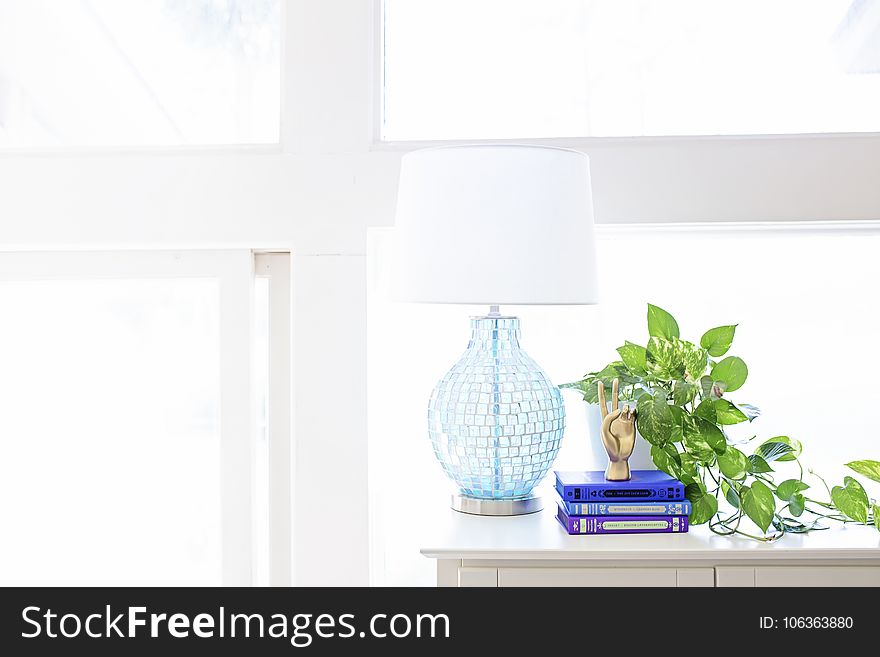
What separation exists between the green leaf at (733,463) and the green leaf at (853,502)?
15 centimetres

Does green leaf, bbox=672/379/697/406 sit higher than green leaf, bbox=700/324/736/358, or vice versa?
green leaf, bbox=700/324/736/358

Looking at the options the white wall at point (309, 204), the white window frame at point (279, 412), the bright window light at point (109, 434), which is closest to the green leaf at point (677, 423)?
the white wall at point (309, 204)

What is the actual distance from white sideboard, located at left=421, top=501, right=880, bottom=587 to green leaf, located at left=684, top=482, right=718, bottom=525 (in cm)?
4

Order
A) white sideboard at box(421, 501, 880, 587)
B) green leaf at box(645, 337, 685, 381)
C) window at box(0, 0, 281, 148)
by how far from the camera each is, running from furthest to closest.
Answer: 1. window at box(0, 0, 281, 148)
2. green leaf at box(645, 337, 685, 381)
3. white sideboard at box(421, 501, 880, 587)

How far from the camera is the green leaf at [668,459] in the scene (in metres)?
1.24

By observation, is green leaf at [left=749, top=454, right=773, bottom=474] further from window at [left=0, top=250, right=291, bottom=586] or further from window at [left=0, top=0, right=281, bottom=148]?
window at [left=0, top=0, right=281, bottom=148]

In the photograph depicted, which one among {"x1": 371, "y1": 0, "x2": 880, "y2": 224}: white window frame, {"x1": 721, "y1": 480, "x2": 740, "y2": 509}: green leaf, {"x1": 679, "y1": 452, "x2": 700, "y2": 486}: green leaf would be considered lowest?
{"x1": 721, "y1": 480, "x2": 740, "y2": 509}: green leaf

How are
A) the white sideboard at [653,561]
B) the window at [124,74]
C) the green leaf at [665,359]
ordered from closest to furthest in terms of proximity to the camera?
the white sideboard at [653,561] < the green leaf at [665,359] < the window at [124,74]

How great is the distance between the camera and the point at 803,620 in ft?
3.73

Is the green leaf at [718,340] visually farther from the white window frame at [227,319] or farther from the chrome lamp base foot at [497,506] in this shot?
the white window frame at [227,319]

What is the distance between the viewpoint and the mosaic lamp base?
4.08ft

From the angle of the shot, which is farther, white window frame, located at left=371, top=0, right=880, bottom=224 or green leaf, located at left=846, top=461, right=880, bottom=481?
white window frame, located at left=371, top=0, right=880, bottom=224

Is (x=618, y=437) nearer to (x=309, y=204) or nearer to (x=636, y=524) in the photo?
(x=636, y=524)

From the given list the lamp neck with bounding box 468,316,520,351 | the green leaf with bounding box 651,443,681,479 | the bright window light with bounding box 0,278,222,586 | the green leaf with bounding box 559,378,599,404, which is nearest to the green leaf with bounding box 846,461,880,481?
the green leaf with bounding box 651,443,681,479
